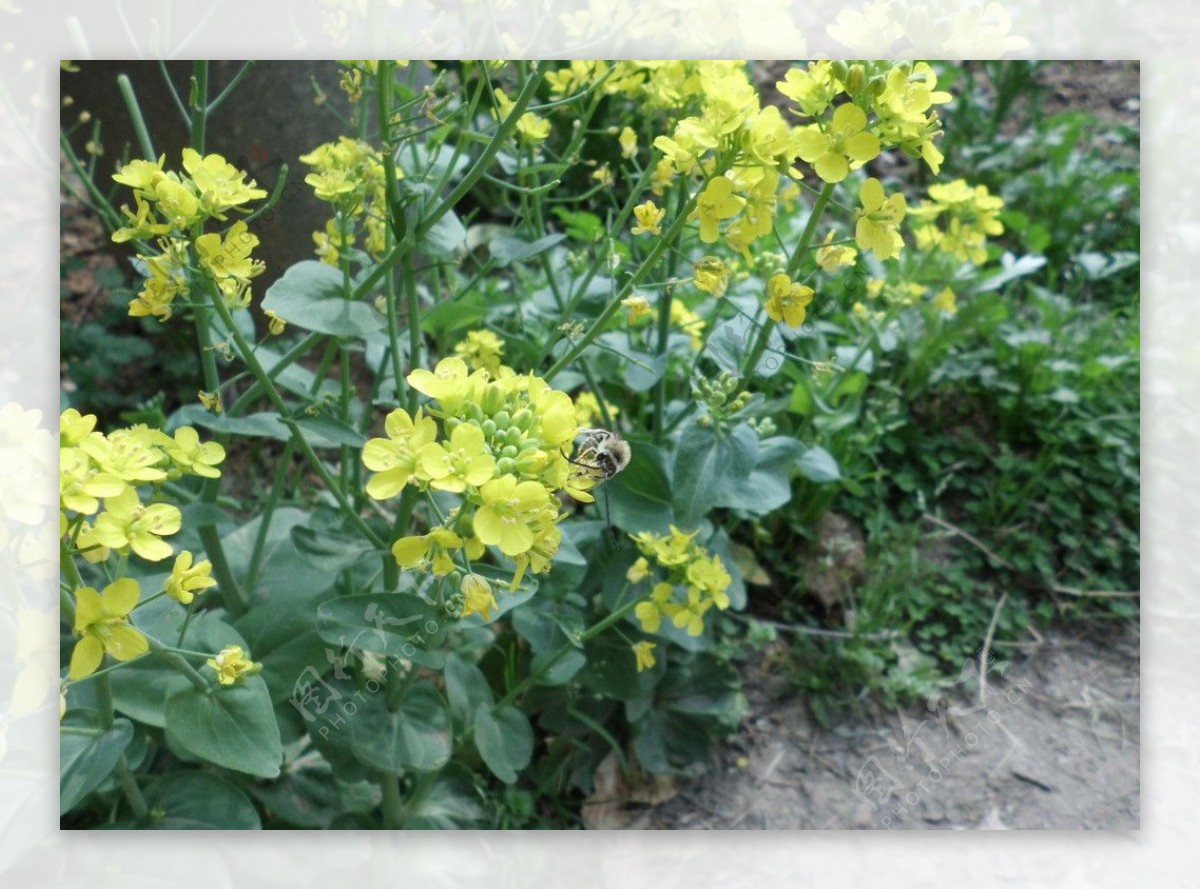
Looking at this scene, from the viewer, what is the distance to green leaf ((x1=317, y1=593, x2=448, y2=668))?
957mm

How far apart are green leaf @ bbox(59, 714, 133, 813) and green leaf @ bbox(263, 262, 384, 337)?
16.4 inches

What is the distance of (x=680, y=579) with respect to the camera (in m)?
1.17

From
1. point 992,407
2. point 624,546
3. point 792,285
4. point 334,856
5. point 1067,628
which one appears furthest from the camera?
point 992,407

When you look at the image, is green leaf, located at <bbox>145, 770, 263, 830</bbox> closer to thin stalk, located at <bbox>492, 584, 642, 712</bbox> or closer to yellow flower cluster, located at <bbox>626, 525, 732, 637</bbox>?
thin stalk, located at <bbox>492, 584, 642, 712</bbox>

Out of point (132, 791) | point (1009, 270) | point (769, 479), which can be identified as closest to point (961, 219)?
point (1009, 270)

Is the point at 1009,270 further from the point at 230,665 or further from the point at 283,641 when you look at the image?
the point at 230,665

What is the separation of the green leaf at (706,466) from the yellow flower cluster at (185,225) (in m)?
0.49

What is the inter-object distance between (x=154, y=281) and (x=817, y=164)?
62 cm

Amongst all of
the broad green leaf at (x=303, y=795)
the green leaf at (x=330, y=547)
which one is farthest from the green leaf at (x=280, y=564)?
the broad green leaf at (x=303, y=795)

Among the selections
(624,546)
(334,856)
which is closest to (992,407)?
(624,546)

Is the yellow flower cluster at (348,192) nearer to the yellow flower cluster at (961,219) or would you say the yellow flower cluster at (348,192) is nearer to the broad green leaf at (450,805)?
the broad green leaf at (450,805)

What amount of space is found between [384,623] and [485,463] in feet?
0.89

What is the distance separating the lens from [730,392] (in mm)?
1103

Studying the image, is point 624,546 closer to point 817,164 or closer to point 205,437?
point 817,164
